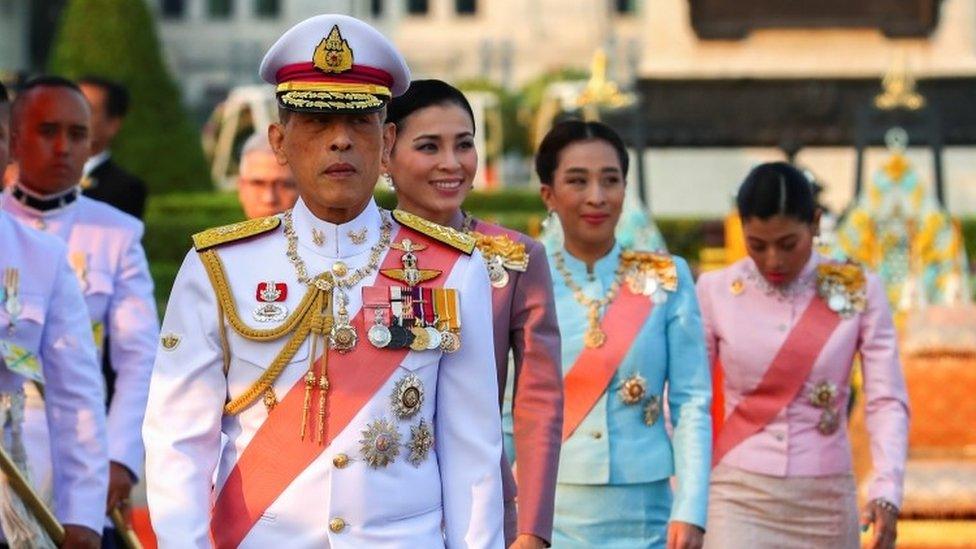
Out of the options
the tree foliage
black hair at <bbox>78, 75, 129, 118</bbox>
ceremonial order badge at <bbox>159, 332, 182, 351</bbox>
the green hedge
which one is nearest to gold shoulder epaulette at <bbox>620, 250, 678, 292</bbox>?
ceremonial order badge at <bbox>159, 332, 182, 351</bbox>

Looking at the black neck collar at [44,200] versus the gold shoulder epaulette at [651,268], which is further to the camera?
the black neck collar at [44,200]

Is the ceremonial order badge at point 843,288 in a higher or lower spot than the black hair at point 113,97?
lower

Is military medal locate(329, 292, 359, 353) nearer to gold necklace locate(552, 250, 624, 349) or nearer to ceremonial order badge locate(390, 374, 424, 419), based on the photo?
ceremonial order badge locate(390, 374, 424, 419)

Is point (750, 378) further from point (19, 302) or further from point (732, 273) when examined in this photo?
point (19, 302)

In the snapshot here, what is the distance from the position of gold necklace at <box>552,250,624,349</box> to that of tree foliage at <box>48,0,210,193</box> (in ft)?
75.1

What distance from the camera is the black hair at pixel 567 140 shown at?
648cm

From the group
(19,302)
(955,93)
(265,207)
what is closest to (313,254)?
(19,302)

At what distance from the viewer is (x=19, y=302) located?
18.1 feet

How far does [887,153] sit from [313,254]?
21.8m

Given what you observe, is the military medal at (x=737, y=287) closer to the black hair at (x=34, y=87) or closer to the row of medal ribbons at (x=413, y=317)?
the black hair at (x=34, y=87)

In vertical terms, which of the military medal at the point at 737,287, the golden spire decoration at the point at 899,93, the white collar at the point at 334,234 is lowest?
the white collar at the point at 334,234

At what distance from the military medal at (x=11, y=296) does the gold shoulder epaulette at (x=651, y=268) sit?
1.78 m

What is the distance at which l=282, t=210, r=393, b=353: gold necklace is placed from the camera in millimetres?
4383

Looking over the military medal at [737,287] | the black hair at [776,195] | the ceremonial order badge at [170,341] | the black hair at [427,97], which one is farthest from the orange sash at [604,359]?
the ceremonial order badge at [170,341]
